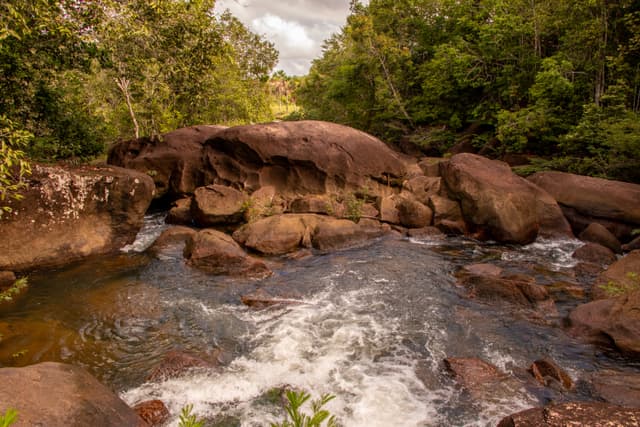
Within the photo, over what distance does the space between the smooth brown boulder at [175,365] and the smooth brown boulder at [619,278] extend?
6.51m

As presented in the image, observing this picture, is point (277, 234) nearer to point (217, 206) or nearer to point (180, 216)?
point (217, 206)

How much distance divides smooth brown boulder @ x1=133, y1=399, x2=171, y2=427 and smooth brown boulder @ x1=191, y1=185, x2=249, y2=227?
7564 millimetres

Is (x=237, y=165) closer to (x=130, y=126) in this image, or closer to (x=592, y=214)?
(x=130, y=126)

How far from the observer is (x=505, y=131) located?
14.5 meters

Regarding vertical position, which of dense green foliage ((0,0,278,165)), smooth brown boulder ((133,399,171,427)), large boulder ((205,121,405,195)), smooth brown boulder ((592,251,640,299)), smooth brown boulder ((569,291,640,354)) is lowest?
smooth brown boulder ((133,399,171,427))

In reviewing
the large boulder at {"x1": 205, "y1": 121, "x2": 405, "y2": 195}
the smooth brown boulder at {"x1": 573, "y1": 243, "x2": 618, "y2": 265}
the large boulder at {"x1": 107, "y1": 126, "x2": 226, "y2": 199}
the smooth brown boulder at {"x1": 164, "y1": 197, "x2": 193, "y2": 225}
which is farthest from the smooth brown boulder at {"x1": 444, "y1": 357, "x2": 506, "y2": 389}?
the large boulder at {"x1": 107, "y1": 126, "x2": 226, "y2": 199}

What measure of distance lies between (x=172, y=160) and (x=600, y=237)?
13.2m

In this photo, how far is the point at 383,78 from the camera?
20781 mm

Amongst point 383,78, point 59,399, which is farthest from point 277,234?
point 383,78

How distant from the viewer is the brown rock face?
3358 mm

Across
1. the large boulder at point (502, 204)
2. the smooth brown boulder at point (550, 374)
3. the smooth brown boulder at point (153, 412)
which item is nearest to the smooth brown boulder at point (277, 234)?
the large boulder at point (502, 204)

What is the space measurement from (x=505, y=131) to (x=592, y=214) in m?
4.70

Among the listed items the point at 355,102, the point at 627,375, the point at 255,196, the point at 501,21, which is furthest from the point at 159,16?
the point at 355,102

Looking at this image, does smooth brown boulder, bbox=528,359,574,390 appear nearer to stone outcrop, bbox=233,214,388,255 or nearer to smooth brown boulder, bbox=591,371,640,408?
smooth brown boulder, bbox=591,371,640,408
